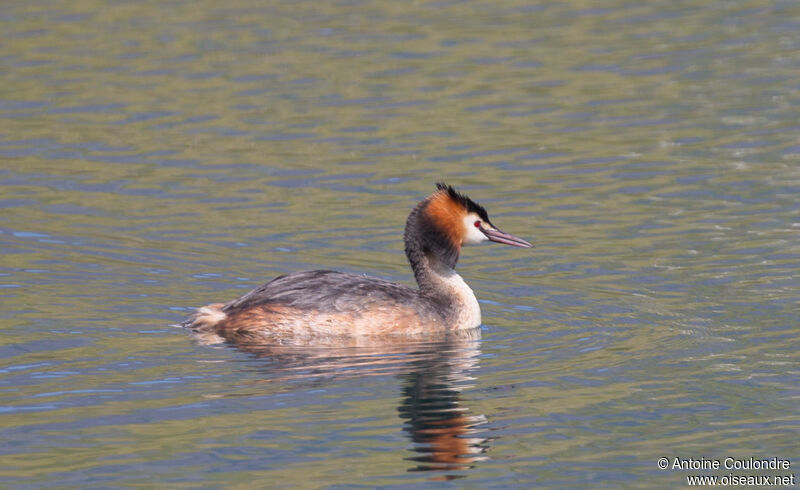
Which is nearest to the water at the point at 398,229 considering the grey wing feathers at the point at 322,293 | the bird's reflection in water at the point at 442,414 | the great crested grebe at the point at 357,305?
the bird's reflection in water at the point at 442,414

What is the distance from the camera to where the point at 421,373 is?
11.2 m

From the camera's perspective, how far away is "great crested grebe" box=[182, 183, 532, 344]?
12289 millimetres

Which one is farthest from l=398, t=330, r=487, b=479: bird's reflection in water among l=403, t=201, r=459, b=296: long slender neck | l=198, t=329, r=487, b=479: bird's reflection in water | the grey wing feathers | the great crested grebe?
l=403, t=201, r=459, b=296: long slender neck

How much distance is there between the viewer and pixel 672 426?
31.9ft

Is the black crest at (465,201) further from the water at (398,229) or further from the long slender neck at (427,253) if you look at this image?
the water at (398,229)

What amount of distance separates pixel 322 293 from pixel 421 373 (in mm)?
1493

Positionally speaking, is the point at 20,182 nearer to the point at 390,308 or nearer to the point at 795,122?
the point at 390,308

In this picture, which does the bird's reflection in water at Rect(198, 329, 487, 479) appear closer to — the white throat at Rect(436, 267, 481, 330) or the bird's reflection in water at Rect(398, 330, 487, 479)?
the bird's reflection in water at Rect(398, 330, 487, 479)

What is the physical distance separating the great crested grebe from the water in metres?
0.35

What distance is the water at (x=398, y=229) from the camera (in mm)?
9594

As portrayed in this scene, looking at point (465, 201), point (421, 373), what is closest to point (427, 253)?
point (465, 201)

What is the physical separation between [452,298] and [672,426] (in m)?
3.47

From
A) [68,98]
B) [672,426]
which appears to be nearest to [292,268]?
[672,426]

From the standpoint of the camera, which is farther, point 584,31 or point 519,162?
point 584,31
